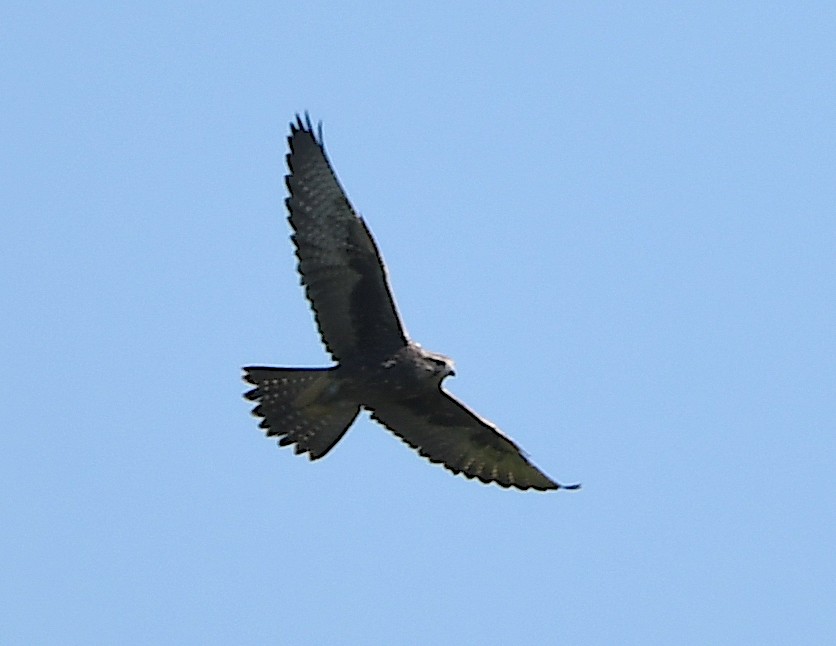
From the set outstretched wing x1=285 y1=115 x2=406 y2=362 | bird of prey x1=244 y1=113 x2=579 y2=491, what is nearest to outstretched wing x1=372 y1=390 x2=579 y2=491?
bird of prey x1=244 y1=113 x2=579 y2=491

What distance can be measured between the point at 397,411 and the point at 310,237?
182 centimetres

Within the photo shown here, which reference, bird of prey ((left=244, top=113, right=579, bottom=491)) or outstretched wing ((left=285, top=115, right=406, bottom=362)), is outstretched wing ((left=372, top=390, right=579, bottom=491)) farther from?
outstretched wing ((left=285, top=115, right=406, bottom=362))

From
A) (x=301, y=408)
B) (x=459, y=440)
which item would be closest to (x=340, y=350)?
(x=301, y=408)

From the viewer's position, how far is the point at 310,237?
725 inches

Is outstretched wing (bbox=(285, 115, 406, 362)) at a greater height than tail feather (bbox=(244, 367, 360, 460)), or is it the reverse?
outstretched wing (bbox=(285, 115, 406, 362))

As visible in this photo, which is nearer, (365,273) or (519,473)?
(365,273)

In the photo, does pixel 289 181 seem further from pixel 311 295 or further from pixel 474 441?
pixel 474 441

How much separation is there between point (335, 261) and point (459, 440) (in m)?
2.10

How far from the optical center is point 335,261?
60.4 feet

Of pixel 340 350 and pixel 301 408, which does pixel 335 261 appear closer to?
pixel 340 350

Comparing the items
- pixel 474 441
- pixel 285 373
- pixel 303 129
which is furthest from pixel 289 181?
pixel 474 441

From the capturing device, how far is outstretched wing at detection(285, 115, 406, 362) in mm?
18328

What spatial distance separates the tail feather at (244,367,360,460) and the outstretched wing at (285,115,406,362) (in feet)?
1.30

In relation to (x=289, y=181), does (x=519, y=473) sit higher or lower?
lower
